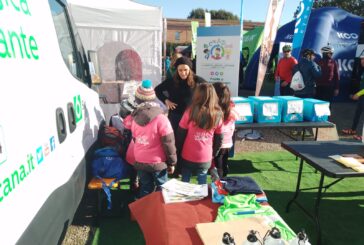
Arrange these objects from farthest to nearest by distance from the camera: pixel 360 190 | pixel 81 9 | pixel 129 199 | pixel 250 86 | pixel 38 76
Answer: pixel 250 86, pixel 81 9, pixel 360 190, pixel 129 199, pixel 38 76

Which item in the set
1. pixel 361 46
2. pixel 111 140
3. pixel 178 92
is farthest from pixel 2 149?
pixel 361 46

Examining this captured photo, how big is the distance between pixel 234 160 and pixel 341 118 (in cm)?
503

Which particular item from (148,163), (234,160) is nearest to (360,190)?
(234,160)

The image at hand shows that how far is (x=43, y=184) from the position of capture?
→ 5.67 ft

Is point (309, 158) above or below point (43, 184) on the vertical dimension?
below

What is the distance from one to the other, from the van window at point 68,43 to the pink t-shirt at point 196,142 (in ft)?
3.82

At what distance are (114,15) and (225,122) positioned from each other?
408cm

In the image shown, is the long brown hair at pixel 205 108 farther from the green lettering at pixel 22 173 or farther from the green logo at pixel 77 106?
the green lettering at pixel 22 173

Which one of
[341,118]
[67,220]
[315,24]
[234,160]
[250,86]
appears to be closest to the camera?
[67,220]

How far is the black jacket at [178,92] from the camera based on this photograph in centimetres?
401

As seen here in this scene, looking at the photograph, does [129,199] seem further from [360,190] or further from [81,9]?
[81,9]

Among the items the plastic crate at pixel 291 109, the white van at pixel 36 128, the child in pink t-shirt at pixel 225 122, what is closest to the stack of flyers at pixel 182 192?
the white van at pixel 36 128

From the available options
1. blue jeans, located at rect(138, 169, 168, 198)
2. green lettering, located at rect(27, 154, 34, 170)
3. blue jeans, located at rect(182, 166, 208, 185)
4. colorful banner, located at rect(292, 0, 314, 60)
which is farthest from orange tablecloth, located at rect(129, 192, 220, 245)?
colorful banner, located at rect(292, 0, 314, 60)

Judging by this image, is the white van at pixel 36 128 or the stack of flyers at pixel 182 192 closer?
the white van at pixel 36 128
